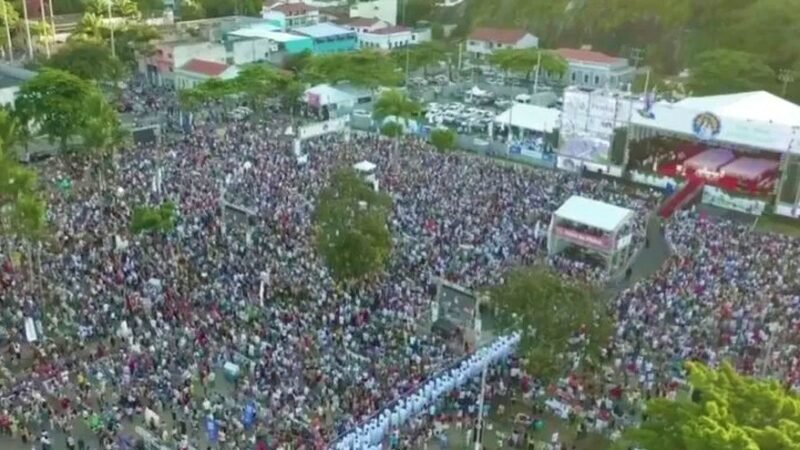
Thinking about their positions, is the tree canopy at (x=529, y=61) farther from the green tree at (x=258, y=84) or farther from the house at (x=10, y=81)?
the house at (x=10, y=81)

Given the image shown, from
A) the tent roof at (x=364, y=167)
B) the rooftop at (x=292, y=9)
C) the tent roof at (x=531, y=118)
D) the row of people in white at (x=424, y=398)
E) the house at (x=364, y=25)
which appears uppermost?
the rooftop at (x=292, y=9)

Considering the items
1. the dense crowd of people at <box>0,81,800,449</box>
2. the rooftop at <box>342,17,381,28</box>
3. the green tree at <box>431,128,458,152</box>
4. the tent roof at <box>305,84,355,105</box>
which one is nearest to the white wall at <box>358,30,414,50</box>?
the rooftop at <box>342,17,381,28</box>

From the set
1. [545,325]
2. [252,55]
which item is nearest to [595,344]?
[545,325]

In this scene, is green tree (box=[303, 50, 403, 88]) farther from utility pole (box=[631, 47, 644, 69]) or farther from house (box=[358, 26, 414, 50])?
→ utility pole (box=[631, 47, 644, 69])

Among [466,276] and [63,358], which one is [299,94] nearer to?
[466,276]

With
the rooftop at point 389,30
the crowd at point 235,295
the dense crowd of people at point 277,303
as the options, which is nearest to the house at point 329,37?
the rooftop at point 389,30

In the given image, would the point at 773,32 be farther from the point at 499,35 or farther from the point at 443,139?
the point at 443,139
